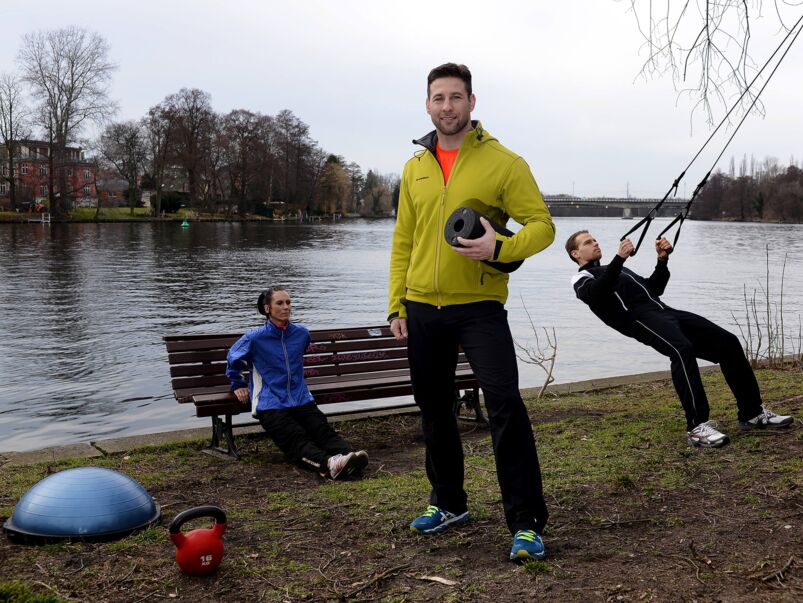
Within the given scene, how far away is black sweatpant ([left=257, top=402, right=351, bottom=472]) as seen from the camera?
19.3ft

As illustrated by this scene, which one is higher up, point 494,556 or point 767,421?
point 767,421

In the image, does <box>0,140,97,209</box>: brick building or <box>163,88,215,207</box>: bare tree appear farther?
<box>163,88,215,207</box>: bare tree

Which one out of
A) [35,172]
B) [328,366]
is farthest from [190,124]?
[328,366]

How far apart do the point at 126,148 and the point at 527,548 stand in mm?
94269

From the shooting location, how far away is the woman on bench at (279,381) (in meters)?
6.12

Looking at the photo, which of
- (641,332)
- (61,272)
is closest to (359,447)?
(641,332)

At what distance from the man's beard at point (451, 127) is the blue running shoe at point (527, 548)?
68.6 inches

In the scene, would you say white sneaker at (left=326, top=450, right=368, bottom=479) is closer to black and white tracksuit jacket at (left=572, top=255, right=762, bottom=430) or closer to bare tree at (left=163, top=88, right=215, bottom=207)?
black and white tracksuit jacket at (left=572, top=255, right=762, bottom=430)

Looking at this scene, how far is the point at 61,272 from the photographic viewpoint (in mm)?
28781

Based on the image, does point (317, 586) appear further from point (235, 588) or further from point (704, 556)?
point (704, 556)

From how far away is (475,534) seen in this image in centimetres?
418

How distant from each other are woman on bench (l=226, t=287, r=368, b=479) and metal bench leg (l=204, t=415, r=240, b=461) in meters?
0.25

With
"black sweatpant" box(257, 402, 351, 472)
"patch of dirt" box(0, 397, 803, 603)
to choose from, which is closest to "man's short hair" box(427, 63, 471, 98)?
"patch of dirt" box(0, 397, 803, 603)

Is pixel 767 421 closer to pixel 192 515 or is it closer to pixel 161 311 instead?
pixel 192 515
